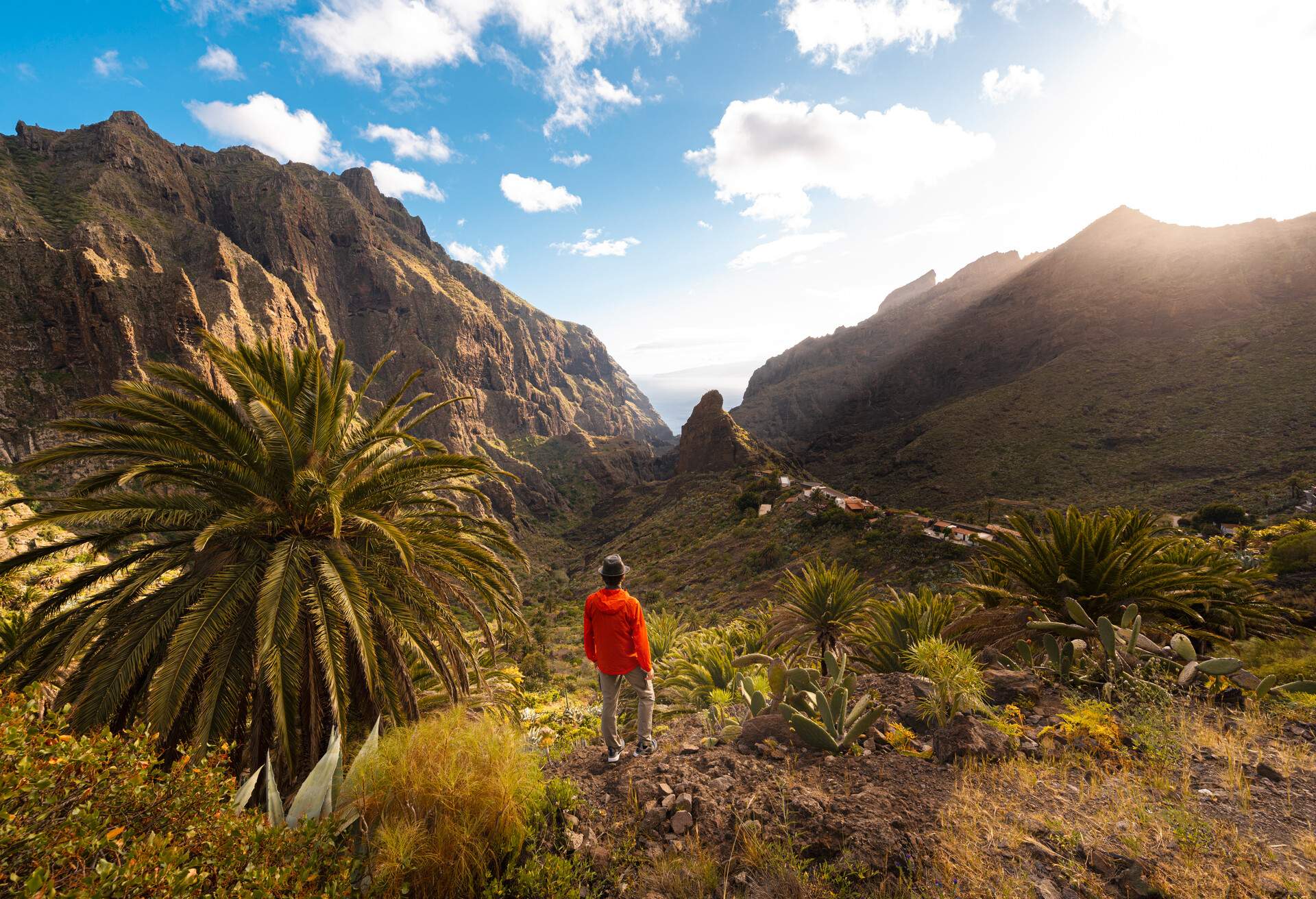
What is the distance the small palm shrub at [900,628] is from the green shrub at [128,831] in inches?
269

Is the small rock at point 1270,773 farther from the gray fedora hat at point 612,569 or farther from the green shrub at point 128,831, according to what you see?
the green shrub at point 128,831

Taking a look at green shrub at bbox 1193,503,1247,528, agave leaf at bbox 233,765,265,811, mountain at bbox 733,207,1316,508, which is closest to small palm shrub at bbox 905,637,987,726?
agave leaf at bbox 233,765,265,811

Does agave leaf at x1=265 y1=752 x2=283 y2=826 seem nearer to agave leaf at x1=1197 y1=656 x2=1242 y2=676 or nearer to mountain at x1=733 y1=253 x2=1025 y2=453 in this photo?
agave leaf at x1=1197 y1=656 x2=1242 y2=676

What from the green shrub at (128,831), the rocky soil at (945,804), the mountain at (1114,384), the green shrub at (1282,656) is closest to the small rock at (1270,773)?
the rocky soil at (945,804)

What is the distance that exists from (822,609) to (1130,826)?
6697 mm

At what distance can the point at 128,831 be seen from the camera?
81.7 inches

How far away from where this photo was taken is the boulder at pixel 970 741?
3.97m

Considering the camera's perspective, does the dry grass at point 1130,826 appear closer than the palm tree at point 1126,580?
Yes

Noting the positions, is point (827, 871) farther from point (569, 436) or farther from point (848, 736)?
point (569, 436)

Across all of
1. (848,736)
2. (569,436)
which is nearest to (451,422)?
(569,436)

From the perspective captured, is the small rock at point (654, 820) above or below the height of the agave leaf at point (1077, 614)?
above

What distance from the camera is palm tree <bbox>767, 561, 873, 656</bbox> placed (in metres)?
9.55

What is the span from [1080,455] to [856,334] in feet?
335

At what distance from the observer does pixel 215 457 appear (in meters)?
4.93
